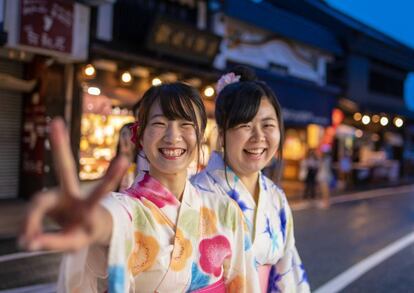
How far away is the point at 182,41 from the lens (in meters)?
10.6

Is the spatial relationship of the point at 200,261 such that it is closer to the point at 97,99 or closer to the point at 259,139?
the point at 259,139

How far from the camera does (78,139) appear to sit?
377 inches

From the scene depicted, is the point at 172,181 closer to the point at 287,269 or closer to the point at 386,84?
the point at 287,269

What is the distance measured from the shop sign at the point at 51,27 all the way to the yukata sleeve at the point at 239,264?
7.19 meters

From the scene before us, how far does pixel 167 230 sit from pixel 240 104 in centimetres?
87

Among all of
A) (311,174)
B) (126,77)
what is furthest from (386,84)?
(126,77)

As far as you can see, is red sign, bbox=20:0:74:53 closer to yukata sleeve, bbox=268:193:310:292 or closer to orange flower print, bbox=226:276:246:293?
yukata sleeve, bbox=268:193:310:292

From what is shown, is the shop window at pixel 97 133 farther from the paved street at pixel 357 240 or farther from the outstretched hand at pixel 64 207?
the outstretched hand at pixel 64 207

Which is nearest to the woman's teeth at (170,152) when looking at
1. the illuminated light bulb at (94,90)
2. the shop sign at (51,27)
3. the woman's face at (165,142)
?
the woman's face at (165,142)

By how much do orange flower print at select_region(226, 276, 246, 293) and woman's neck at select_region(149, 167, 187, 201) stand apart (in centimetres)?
42

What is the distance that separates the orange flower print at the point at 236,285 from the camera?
1711 mm

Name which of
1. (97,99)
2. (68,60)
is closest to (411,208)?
(97,99)

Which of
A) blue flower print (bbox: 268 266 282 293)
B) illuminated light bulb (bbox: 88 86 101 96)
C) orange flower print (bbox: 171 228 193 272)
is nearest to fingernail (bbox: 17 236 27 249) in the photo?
orange flower print (bbox: 171 228 193 272)

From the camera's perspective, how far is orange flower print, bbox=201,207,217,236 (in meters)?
1.62
